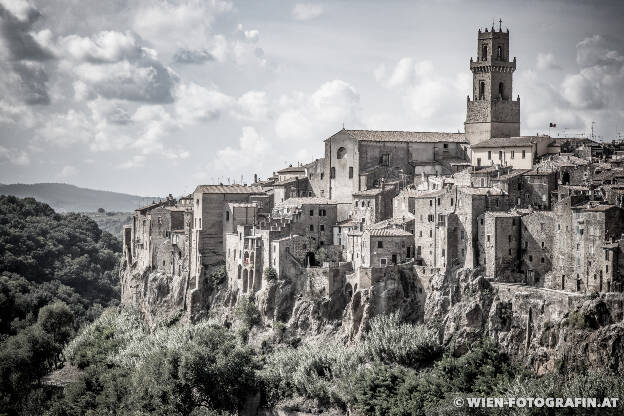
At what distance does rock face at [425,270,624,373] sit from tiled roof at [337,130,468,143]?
21261 mm

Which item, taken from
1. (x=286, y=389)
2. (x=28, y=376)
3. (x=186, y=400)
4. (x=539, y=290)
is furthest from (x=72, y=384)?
(x=539, y=290)

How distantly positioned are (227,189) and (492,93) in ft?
89.0

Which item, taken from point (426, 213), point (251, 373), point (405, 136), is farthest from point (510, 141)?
point (251, 373)

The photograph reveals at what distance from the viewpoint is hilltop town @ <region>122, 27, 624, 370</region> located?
63969mm

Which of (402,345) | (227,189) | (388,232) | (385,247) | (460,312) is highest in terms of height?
(227,189)

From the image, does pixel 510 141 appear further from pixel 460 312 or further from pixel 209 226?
pixel 209 226

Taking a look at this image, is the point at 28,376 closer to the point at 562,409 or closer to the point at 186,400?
the point at 186,400

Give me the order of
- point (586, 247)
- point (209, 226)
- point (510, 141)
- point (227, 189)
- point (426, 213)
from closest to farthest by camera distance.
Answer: point (586, 247), point (426, 213), point (510, 141), point (209, 226), point (227, 189)

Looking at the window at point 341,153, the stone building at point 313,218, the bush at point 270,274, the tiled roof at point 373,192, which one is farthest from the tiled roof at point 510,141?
the bush at point 270,274

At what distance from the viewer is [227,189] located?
277ft

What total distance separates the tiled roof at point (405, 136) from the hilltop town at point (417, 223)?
20 cm

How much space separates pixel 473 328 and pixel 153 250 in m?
36.9

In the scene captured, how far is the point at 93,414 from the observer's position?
69.0 meters

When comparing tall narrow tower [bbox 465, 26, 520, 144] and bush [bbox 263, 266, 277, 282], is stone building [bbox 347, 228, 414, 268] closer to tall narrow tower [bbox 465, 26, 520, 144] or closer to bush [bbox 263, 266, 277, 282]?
bush [bbox 263, 266, 277, 282]
